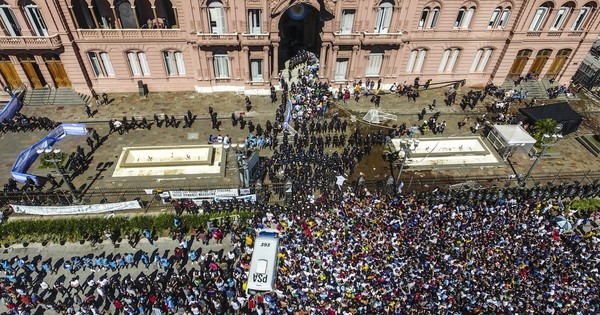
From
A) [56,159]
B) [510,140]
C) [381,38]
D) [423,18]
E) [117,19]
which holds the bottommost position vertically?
[510,140]

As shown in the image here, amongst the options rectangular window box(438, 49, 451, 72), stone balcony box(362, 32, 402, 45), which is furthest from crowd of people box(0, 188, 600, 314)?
rectangular window box(438, 49, 451, 72)

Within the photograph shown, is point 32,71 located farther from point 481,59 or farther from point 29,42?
point 481,59

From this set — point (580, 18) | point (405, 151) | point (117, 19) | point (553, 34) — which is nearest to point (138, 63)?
point (117, 19)

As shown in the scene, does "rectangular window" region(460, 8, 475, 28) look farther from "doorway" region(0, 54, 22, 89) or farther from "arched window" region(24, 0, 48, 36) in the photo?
"doorway" region(0, 54, 22, 89)

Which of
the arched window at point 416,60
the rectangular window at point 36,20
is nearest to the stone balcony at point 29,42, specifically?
the rectangular window at point 36,20

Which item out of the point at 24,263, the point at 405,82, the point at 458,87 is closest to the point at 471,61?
the point at 458,87

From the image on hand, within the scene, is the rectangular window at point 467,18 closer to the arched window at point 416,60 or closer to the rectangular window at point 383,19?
the arched window at point 416,60
